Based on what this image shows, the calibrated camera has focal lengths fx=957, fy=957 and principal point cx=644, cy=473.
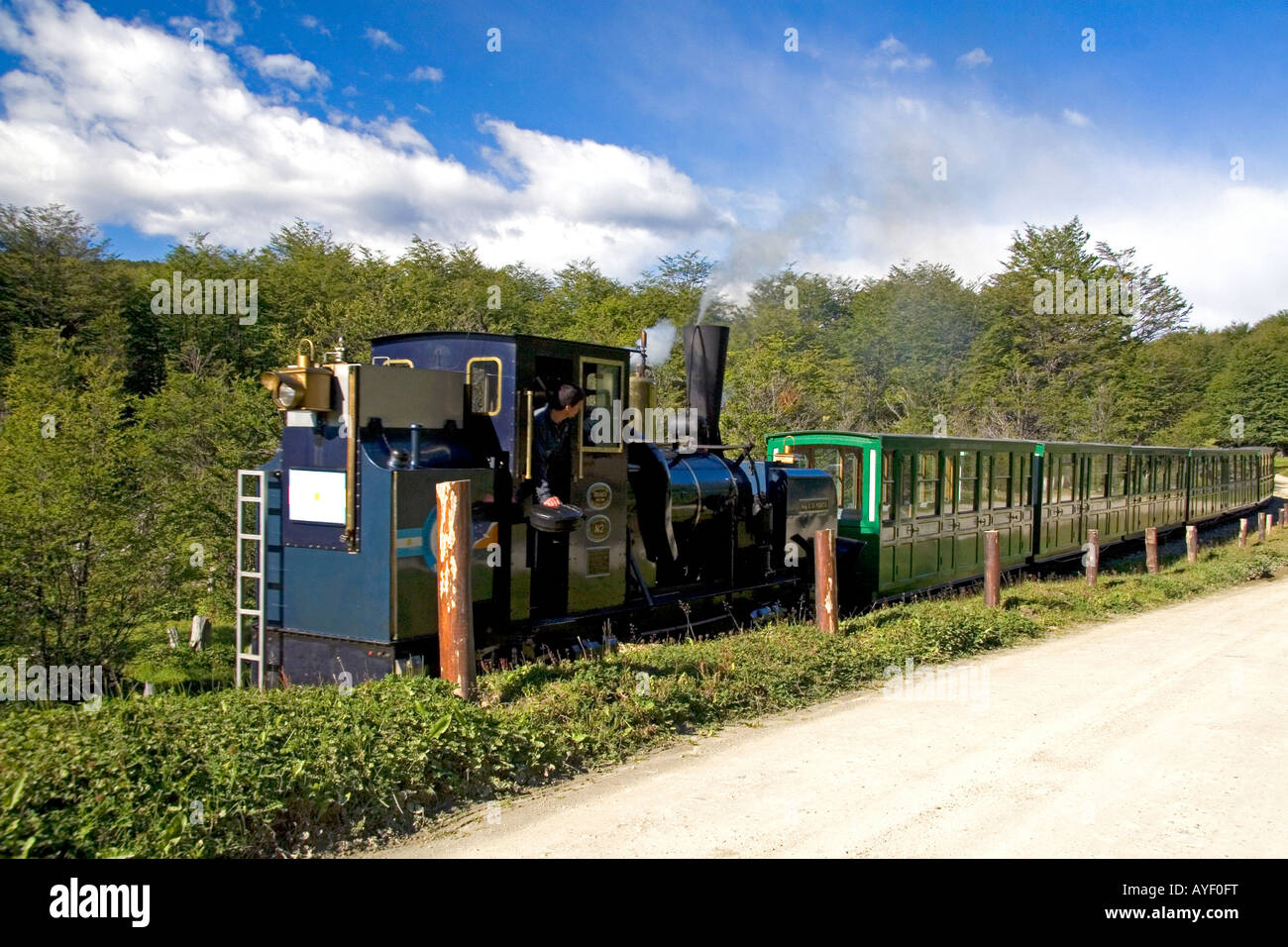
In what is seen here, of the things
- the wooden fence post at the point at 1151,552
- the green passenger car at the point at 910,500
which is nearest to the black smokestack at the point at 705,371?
the green passenger car at the point at 910,500

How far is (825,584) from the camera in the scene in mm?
10164

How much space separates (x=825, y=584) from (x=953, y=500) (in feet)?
20.9

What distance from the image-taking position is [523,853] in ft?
15.6

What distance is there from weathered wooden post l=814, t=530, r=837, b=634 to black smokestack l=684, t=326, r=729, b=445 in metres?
1.79

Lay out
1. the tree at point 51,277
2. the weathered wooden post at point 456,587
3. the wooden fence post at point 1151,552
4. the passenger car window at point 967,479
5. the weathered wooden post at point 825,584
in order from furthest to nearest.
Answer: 1. the tree at point 51,277
2. the wooden fence post at point 1151,552
3. the passenger car window at point 967,479
4. the weathered wooden post at point 825,584
5. the weathered wooden post at point 456,587

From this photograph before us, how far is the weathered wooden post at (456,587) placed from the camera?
669 centimetres

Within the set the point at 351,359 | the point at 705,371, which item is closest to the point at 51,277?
the point at 351,359

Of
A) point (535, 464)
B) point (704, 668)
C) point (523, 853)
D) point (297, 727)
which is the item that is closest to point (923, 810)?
point (523, 853)

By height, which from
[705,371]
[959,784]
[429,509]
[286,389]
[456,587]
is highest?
[705,371]

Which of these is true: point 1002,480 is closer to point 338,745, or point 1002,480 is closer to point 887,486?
point 887,486

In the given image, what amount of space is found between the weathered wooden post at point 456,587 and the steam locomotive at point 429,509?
0.61 meters

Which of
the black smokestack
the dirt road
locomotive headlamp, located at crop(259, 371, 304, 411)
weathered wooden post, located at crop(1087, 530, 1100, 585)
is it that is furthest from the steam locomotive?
weathered wooden post, located at crop(1087, 530, 1100, 585)

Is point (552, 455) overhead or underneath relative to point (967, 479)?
overhead

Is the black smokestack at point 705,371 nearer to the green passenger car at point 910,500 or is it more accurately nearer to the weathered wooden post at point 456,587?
the green passenger car at point 910,500
